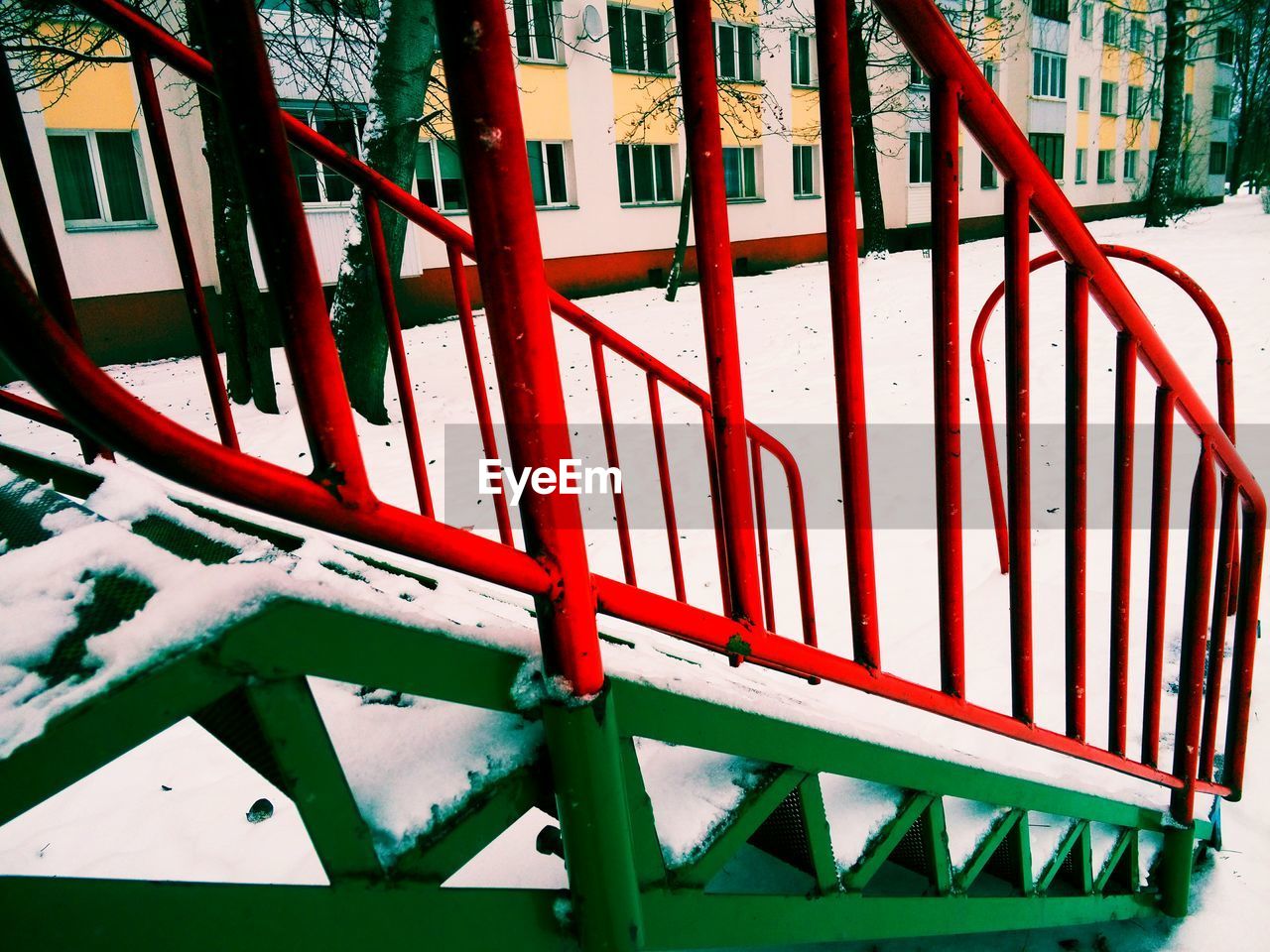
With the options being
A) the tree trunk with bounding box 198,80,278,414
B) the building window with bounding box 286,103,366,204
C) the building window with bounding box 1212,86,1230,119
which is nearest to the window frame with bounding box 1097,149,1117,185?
the building window with bounding box 1212,86,1230,119

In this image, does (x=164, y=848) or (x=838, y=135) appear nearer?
(x=838, y=135)

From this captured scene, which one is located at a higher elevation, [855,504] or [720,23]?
[720,23]

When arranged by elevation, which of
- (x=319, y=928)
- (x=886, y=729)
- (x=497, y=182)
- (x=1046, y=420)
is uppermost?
(x=497, y=182)

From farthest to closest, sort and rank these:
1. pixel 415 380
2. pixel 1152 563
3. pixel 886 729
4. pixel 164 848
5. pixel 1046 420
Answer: pixel 415 380
pixel 1046 420
pixel 164 848
pixel 1152 563
pixel 886 729

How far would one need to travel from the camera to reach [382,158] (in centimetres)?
611

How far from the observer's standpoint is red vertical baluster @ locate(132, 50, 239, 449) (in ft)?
4.81

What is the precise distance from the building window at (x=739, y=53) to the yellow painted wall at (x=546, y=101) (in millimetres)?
4476

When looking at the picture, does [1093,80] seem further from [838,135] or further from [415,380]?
[838,135]

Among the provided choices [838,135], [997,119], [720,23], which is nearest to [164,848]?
[838,135]

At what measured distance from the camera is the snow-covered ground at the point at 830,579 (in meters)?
2.00

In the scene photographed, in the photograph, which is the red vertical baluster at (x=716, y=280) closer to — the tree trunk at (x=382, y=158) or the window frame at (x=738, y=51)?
the tree trunk at (x=382, y=158)

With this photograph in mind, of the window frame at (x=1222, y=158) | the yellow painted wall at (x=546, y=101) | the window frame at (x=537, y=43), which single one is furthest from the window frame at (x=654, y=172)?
the window frame at (x=1222, y=158)

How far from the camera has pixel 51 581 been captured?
0.96 metres

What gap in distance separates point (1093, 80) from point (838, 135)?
3369cm
